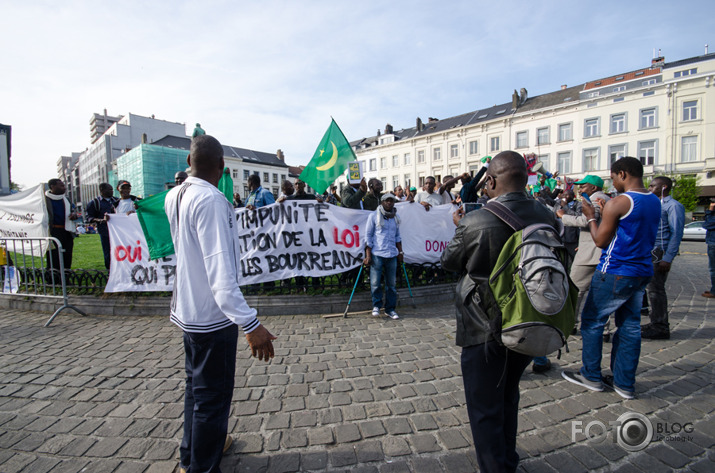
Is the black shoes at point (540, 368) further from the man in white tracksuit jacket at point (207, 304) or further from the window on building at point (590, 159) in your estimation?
the window on building at point (590, 159)

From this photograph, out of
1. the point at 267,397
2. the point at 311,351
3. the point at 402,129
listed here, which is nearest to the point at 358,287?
the point at 311,351

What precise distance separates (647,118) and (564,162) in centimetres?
793

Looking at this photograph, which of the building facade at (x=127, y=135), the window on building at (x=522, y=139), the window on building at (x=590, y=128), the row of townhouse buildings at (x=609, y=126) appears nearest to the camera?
the row of townhouse buildings at (x=609, y=126)

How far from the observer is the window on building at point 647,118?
33.4 metres

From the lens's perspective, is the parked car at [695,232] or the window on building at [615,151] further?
the window on building at [615,151]

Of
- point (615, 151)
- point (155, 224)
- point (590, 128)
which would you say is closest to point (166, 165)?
point (155, 224)

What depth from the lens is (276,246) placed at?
6324 millimetres

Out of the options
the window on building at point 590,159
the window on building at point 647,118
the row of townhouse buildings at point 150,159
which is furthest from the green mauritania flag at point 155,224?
the row of townhouse buildings at point 150,159

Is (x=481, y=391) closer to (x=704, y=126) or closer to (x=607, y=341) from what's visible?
(x=607, y=341)

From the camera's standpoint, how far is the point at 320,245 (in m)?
6.42

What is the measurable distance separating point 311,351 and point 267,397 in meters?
1.12

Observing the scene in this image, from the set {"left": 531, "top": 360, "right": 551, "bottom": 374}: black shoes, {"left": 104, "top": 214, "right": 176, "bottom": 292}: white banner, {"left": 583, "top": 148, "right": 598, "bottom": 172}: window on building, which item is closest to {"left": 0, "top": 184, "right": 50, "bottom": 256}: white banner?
{"left": 104, "top": 214, "right": 176, "bottom": 292}: white banner

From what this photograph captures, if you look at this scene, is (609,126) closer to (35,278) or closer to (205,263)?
(205,263)

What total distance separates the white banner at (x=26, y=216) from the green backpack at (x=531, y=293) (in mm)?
8588
